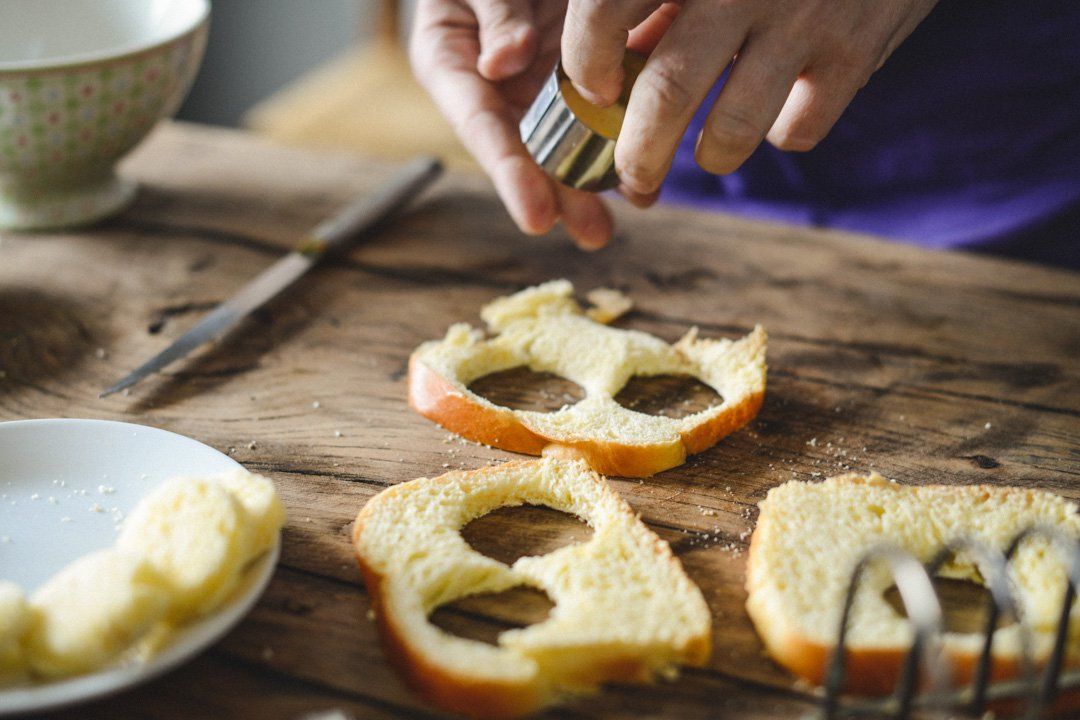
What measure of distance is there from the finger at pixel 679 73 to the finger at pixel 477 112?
17.2 inches

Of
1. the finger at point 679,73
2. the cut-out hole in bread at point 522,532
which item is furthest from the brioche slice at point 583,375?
the finger at point 679,73

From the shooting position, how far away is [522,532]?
4.15 ft

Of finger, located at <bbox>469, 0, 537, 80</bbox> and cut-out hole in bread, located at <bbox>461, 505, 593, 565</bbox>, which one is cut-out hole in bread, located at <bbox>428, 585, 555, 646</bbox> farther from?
finger, located at <bbox>469, 0, 537, 80</bbox>

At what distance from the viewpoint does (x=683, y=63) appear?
1312mm

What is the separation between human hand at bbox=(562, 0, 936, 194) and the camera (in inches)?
51.4

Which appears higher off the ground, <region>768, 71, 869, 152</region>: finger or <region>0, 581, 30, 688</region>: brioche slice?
<region>768, 71, 869, 152</region>: finger

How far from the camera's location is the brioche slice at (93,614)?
919 millimetres

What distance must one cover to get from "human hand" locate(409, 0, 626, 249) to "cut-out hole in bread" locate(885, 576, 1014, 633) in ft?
3.15

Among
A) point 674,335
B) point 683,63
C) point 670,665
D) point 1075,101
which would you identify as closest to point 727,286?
point 674,335

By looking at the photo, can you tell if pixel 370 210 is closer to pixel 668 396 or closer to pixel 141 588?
pixel 668 396

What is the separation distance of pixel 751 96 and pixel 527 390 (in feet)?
1.84

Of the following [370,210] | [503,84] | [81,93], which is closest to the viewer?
[81,93]

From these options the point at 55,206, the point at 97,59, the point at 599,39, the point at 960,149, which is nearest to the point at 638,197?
the point at 599,39

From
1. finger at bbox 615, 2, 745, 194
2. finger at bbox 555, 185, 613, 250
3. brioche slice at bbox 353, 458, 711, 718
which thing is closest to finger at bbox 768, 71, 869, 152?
finger at bbox 615, 2, 745, 194
